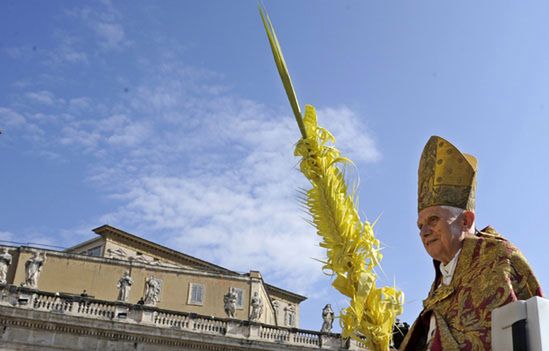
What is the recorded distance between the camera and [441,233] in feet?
16.6

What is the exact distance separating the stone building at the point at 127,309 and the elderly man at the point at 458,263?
22.5 metres

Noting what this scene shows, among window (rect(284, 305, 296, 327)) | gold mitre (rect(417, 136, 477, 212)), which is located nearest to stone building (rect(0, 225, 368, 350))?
window (rect(284, 305, 296, 327))

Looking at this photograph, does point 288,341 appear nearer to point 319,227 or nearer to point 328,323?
point 328,323

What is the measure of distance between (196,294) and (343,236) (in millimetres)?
29721

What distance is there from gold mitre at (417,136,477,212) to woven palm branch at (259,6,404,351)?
0.75 meters

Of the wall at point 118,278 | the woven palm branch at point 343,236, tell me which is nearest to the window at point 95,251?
the wall at point 118,278

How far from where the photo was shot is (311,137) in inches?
235

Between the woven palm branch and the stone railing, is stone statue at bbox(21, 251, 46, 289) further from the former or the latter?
the woven palm branch

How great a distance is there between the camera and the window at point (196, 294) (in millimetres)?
34469

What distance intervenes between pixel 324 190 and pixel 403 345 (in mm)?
1416

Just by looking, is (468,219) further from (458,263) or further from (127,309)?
(127,309)

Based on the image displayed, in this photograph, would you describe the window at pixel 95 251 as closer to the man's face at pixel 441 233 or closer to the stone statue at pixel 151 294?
the stone statue at pixel 151 294

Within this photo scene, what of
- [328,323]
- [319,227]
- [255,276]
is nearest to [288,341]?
[328,323]

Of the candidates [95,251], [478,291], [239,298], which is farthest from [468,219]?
[95,251]
